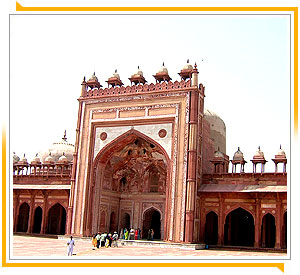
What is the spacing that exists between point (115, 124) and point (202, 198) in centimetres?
549

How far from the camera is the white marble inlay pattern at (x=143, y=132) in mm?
19812

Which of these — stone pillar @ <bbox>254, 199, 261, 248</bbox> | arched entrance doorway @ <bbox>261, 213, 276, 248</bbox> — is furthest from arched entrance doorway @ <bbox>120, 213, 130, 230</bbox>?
stone pillar @ <bbox>254, 199, 261, 248</bbox>

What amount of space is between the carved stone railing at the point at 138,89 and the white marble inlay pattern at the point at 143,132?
5.64ft

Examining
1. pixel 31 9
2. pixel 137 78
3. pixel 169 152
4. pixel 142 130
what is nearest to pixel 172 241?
pixel 169 152

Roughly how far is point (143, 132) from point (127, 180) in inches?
165

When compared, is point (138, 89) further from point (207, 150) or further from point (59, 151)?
point (59, 151)

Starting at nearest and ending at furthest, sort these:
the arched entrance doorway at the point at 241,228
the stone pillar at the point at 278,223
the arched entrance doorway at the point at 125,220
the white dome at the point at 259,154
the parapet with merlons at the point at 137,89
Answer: the stone pillar at the point at 278,223 < the white dome at the point at 259,154 < the parapet with merlons at the point at 137,89 < the arched entrance doorway at the point at 241,228 < the arched entrance doorway at the point at 125,220

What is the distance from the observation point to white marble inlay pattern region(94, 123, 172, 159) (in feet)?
65.0

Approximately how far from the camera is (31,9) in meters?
8.16

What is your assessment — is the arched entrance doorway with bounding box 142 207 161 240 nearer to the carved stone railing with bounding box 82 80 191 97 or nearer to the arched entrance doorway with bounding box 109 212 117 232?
the arched entrance doorway with bounding box 109 212 117 232

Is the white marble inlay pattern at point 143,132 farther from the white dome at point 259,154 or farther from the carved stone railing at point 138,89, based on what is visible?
the white dome at point 259,154

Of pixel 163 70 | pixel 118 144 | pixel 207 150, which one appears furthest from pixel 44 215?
pixel 163 70

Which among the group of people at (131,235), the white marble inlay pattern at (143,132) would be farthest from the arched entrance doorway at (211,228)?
the white marble inlay pattern at (143,132)

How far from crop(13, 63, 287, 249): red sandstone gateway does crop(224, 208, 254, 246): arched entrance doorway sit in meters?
0.05
